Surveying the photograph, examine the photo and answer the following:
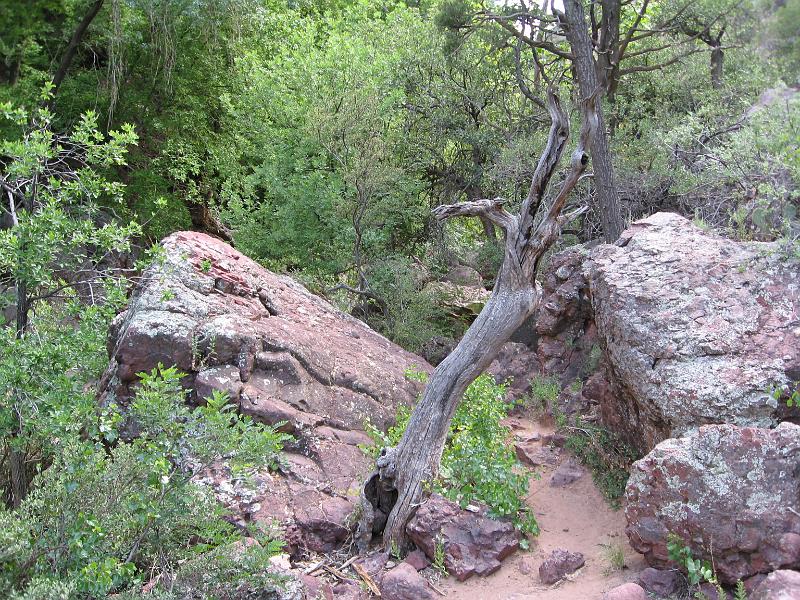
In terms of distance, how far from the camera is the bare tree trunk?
10625 mm

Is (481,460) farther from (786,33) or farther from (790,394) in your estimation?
(786,33)

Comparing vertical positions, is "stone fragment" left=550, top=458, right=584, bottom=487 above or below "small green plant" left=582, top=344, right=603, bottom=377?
below

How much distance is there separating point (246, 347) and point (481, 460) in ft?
8.33

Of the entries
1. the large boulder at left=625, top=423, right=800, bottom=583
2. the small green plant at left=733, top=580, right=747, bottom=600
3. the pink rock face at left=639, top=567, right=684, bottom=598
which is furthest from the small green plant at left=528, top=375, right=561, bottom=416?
the small green plant at left=733, top=580, right=747, bottom=600

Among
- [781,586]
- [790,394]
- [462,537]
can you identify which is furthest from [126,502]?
[790,394]

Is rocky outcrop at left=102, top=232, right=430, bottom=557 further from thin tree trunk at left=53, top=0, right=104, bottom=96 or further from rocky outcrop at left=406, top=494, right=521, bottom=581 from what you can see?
thin tree trunk at left=53, top=0, right=104, bottom=96

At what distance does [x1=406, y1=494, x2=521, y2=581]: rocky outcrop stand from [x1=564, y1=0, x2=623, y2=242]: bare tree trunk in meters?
5.46

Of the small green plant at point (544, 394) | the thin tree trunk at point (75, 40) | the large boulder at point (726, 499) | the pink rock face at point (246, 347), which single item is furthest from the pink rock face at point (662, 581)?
the thin tree trunk at point (75, 40)

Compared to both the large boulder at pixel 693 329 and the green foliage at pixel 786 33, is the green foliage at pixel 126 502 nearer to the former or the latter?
the large boulder at pixel 693 329

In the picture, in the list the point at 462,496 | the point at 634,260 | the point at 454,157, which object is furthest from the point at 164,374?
the point at 454,157

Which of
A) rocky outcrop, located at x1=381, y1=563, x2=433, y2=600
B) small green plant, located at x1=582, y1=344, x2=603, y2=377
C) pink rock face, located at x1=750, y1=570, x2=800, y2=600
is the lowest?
rocky outcrop, located at x1=381, y1=563, x2=433, y2=600

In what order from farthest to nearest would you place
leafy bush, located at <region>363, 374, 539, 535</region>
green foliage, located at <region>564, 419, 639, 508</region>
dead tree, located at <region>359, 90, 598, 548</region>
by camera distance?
green foliage, located at <region>564, 419, 639, 508</region> → dead tree, located at <region>359, 90, 598, 548</region> → leafy bush, located at <region>363, 374, 539, 535</region>

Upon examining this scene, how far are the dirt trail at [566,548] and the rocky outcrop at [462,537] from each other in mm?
95

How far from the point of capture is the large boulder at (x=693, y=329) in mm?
5898
